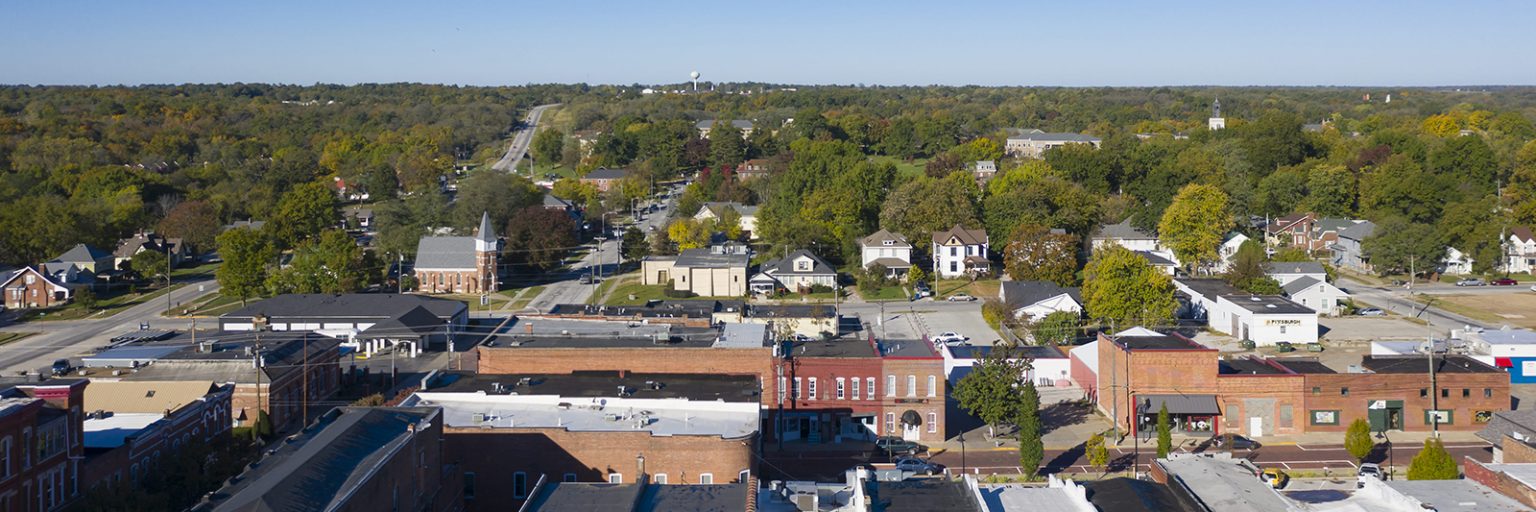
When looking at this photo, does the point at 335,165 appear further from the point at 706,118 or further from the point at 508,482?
the point at 508,482

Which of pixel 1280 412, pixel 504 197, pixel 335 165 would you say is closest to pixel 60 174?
pixel 335 165

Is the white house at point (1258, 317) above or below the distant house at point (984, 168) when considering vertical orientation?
below

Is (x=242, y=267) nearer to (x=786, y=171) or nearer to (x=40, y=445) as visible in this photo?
(x=40, y=445)

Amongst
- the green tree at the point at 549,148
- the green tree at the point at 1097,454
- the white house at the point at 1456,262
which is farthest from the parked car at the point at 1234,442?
the green tree at the point at 549,148

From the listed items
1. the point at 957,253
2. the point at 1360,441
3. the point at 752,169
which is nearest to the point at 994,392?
the point at 1360,441

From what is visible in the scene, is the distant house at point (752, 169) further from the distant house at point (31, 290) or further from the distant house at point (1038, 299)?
the distant house at point (31, 290)

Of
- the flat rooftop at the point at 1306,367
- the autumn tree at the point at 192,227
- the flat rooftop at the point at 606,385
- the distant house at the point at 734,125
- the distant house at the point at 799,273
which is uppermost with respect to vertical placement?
the distant house at the point at 734,125
